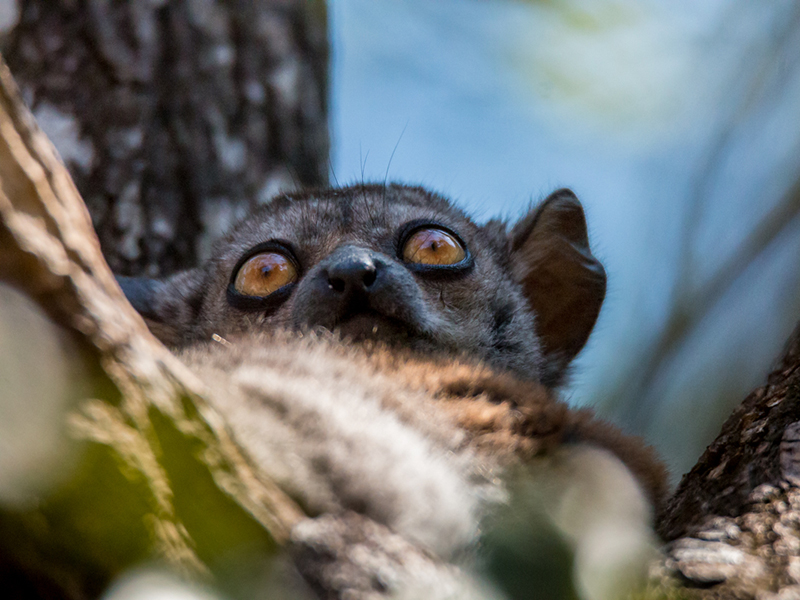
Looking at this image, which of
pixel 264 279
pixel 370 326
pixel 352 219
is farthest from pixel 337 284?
pixel 352 219

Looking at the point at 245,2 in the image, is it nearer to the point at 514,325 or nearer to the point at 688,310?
the point at 514,325

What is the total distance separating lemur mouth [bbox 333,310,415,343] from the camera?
2.43 metres

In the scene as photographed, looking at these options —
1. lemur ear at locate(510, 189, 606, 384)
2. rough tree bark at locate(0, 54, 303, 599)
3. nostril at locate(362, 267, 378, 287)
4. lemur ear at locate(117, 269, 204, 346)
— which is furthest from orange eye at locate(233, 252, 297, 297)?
rough tree bark at locate(0, 54, 303, 599)

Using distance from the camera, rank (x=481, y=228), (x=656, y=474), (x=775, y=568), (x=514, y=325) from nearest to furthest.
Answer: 1. (x=775, y=568)
2. (x=656, y=474)
3. (x=514, y=325)
4. (x=481, y=228)

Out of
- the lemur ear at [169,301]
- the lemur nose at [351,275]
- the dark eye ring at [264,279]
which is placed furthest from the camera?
the lemur ear at [169,301]

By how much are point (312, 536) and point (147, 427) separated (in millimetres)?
274

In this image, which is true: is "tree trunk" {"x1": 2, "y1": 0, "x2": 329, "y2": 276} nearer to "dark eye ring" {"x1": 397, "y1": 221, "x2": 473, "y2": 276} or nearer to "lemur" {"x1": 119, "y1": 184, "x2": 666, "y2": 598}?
"lemur" {"x1": 119, "y1": 184, "x2": 666, "y2": 598}

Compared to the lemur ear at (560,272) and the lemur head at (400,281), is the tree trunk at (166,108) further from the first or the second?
the lemur ear at (560,272)

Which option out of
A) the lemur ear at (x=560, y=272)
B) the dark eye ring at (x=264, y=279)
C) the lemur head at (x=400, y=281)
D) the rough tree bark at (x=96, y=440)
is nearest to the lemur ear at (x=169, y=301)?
the lemur head at (x=400, y=281)

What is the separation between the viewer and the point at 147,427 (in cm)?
92

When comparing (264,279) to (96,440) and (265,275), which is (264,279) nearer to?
(265,275)

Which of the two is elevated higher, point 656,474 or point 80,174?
point 80,174

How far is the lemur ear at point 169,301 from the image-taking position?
113 inches

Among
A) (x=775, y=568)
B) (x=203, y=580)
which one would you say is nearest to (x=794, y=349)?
(x=775, y=568)
